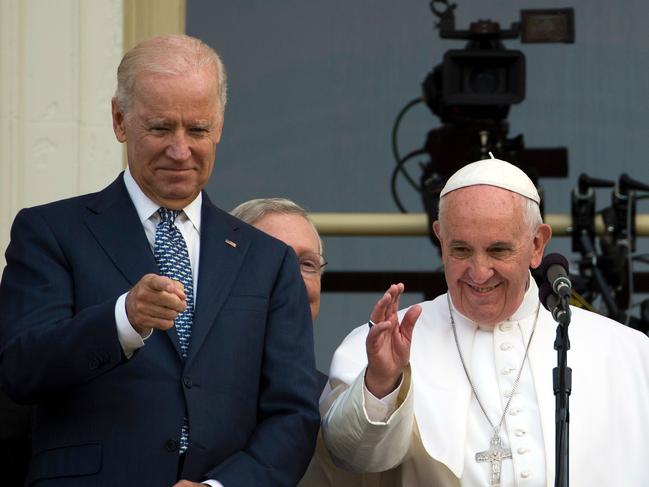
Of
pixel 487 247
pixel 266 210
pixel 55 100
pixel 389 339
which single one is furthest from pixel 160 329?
pixel 55 100

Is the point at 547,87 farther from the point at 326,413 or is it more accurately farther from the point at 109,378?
the point at 109,378

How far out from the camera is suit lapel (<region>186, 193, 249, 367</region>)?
3904 millimetres

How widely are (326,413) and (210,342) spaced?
0.58 meters

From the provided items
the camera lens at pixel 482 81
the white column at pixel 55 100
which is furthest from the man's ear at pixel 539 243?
the camera lens at pixel 482 81

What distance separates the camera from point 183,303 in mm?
3543

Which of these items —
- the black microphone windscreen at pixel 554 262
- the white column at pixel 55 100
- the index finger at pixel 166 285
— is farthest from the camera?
the white column at pixel 55 100

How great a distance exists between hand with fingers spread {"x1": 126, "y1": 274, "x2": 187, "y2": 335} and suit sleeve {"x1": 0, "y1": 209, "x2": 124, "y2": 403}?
97 mm

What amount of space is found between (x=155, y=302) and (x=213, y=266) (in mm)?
444

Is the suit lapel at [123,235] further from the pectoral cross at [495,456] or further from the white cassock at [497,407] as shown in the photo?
the pectoral cross at [495,456]

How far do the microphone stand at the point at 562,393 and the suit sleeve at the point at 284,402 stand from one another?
0.54 m

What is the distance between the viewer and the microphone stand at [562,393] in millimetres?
3777

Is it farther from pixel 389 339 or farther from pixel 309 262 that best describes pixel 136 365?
pixel 309 262

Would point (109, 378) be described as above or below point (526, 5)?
below

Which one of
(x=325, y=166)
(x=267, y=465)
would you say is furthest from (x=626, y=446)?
(x=325, y=166)
